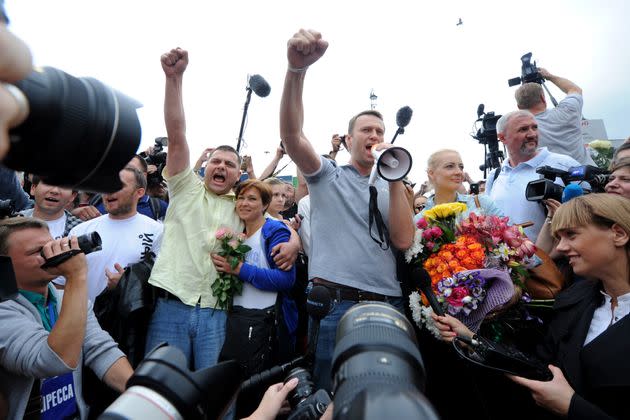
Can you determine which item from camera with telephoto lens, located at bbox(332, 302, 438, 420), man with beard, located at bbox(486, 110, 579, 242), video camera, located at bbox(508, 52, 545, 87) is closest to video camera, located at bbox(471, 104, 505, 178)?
video camera, located at bbox(508, 52, 545, 87)

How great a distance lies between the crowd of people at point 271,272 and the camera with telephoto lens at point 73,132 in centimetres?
86

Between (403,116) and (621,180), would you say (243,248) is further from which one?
(621,180)

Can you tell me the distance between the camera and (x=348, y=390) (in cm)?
70

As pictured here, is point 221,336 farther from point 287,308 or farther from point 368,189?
point 368,189

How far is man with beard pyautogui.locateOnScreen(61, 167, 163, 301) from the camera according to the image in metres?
2.99

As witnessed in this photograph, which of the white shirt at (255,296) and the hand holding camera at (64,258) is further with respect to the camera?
Result: the white shirt at (255,296)

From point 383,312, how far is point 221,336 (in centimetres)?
212

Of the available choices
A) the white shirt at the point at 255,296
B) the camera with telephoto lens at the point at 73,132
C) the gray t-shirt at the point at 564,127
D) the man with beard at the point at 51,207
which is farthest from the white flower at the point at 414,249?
the man with beard at the point at 51,207

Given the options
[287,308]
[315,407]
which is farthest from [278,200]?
[315,407]

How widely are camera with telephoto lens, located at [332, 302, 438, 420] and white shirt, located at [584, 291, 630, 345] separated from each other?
5.41ft

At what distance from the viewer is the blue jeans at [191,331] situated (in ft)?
8.92

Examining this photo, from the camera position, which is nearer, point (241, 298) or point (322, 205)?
point (322, 205)

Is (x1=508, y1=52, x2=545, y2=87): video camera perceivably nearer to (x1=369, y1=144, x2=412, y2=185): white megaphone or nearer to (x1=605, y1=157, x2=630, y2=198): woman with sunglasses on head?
(x1=605, y1=157, x2=630, y2=198): woman with sunglasses on head

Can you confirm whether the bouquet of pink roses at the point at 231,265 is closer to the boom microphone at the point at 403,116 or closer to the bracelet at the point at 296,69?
the bracelet at the point at 296,69
